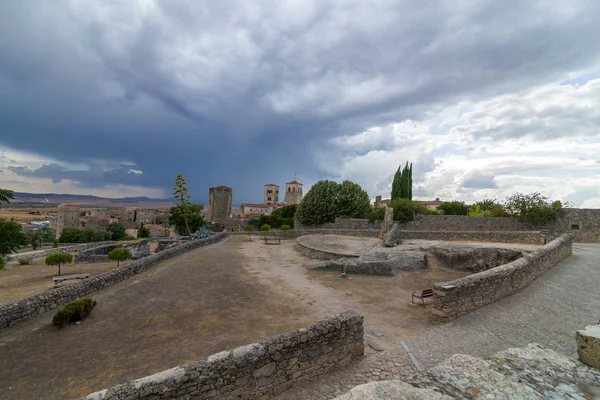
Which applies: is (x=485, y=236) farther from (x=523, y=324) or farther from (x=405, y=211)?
(x=523, y=324)

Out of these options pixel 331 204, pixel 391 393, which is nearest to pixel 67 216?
pixel 331 204

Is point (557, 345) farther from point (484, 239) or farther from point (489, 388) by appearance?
point (484, 239)

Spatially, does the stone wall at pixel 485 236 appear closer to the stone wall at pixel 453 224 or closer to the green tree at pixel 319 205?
the stone wall at pixel 453 224

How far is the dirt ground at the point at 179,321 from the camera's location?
213 inches

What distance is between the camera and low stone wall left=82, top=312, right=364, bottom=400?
12.2ft

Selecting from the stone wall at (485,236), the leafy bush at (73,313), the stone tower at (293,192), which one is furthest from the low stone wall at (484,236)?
the stone tower at (293,192)

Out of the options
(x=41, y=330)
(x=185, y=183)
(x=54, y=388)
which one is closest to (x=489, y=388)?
(x=54, y=388)

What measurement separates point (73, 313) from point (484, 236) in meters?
24.7

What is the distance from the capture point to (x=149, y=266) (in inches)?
595

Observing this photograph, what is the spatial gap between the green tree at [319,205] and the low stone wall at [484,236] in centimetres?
1649

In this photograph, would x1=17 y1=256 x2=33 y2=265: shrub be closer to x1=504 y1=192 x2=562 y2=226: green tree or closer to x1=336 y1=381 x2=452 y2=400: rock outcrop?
x1=336 y1=381 x2=452 y2=400: rock outcrop

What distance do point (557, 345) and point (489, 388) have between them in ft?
13.6

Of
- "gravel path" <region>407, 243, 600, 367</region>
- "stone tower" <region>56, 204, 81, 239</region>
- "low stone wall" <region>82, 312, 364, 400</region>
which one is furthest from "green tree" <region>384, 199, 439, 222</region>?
"stone tower" <region>56, 204, 81, 239</region>

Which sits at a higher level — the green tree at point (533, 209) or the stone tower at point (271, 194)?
the stone tower at point (271, 194)
